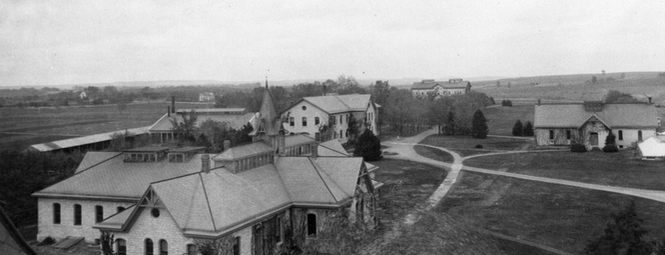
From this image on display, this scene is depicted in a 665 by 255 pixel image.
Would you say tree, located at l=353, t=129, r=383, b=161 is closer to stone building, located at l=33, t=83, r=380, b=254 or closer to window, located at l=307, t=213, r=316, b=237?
stone building, located at l=33, t=83, r=380, b=254

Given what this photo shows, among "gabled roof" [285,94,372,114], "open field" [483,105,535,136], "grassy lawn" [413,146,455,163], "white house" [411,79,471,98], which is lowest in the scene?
"grassy lawn" [413,146,455,163]

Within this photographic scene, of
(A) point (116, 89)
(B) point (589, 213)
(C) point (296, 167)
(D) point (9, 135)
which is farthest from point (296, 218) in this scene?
(A) point (116, 89)

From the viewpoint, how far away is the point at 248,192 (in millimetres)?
27203

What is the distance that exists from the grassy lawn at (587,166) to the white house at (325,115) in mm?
22582

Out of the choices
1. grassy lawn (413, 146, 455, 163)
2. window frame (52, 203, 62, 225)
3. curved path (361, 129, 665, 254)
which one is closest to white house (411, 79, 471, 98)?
curved path (361, 129, 665, 254)

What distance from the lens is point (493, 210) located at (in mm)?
37156

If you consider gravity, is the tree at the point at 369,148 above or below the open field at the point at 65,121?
below

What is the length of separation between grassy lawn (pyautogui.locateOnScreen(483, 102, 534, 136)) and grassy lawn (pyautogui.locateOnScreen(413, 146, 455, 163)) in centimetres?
2499

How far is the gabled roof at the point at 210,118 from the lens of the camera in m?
71.6

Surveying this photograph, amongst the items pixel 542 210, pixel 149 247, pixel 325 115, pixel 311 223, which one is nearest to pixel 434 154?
pixel 325 115

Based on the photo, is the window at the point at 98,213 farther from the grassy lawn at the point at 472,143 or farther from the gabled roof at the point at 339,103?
the grassy lawn at the point at 472,143

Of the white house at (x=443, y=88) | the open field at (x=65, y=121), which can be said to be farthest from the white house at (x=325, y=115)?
the white house at (x=443, y=88)

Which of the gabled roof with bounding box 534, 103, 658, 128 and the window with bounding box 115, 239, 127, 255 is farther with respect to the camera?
the gabled roof with bounding box 534, 103, 658, 128

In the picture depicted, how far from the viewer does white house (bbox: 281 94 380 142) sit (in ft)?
242
